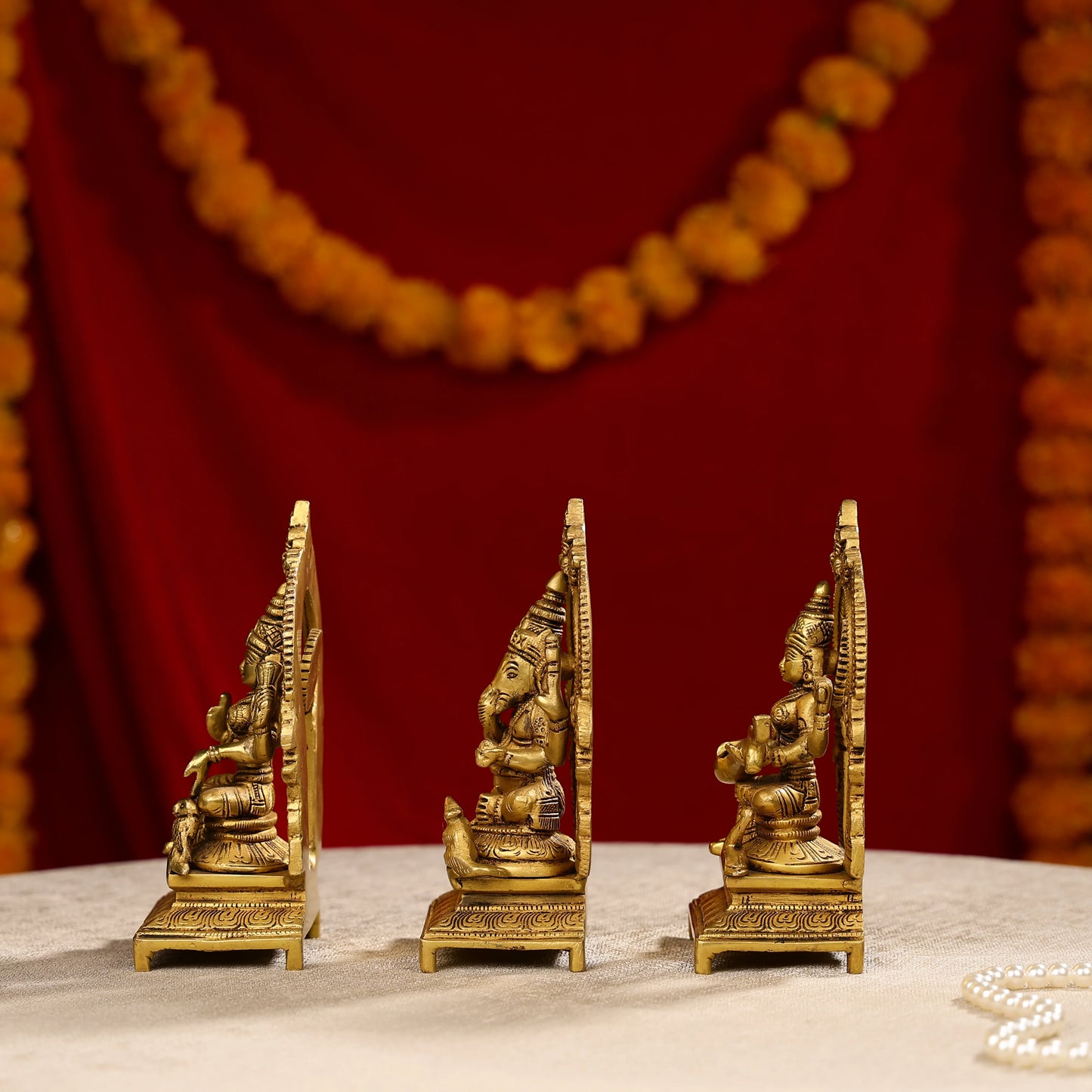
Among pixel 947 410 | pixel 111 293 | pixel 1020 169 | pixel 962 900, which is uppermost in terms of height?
pixel 1020 169

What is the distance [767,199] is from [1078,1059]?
2.41 metres

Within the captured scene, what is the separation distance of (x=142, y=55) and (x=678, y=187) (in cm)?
126

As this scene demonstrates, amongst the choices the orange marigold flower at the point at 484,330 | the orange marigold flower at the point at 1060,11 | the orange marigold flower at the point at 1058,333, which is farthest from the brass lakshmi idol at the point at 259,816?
the orange marigold flower at the point at 1060,11

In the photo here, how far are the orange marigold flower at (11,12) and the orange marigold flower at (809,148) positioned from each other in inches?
67.8

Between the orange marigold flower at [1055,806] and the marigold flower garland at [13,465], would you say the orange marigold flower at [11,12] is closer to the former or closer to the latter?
the marigold flower garland at [13,465]

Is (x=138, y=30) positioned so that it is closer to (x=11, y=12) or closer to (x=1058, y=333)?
(x=11, y=12)

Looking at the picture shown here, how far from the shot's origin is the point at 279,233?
12.5 feet

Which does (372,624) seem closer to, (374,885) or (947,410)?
(374,885)

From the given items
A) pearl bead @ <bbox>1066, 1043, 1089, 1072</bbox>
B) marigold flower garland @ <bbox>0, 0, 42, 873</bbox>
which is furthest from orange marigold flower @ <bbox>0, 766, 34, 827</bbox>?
pearl bead @ <bbox>1066, 1043, 1089, 1072</bbox>

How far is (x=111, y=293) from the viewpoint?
153 inches

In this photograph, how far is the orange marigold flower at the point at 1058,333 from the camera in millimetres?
3777

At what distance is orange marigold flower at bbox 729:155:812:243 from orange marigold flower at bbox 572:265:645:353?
31 cm

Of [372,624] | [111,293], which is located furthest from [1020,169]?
[111,293]

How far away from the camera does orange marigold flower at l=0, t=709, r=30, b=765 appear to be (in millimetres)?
3896
